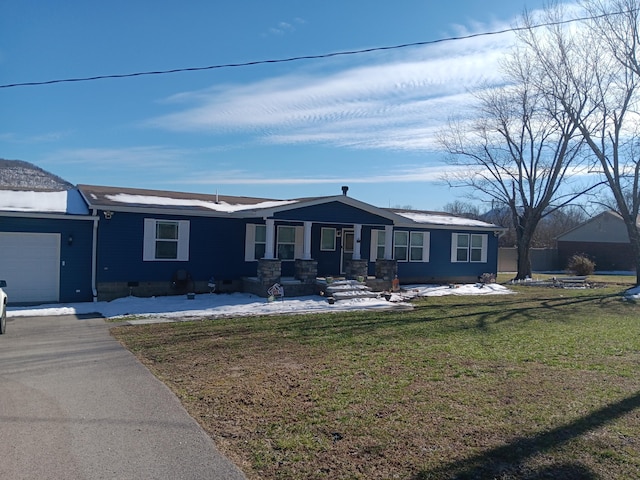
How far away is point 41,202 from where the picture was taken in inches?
643

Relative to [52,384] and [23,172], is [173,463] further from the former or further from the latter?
[23,172]

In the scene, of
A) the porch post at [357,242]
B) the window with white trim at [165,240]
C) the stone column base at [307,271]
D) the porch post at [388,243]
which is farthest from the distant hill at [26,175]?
the porch post at [388,243]

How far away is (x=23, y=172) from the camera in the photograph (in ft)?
110

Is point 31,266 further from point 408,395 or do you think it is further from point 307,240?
point 408,395

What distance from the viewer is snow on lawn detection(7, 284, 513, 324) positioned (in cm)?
1368

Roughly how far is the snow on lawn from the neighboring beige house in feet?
106

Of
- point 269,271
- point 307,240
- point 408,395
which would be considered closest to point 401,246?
point 307,240

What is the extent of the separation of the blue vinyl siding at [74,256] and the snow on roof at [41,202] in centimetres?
38

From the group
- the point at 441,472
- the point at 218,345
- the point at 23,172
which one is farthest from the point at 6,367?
the point at 23,172

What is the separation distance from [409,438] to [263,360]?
12.7ft

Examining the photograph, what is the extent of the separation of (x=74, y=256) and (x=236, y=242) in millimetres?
5010

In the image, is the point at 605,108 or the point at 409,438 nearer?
the point at 409,438

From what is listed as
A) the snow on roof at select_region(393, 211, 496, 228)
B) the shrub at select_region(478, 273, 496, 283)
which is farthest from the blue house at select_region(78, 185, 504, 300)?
the shrub at select_region(478, 273, 496, 283)

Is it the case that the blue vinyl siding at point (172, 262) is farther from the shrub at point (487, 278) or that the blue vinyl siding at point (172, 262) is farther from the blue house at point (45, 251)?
the shrub at point (487, 278)
